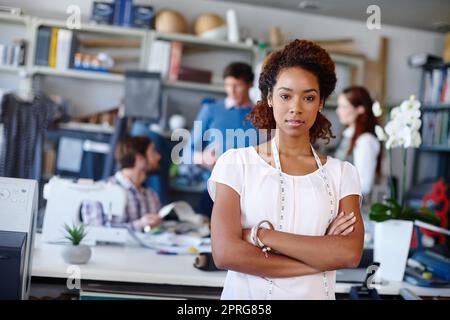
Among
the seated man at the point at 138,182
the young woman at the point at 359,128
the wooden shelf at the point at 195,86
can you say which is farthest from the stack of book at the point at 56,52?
the young woman at the point at 359,128

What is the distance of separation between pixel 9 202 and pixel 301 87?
2.22 feet

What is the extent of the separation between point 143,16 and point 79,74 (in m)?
0.53

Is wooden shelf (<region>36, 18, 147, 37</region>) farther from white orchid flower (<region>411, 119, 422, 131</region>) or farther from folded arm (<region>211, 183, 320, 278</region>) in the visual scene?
folded arm (<region>211, 183, 320, 278</region>)

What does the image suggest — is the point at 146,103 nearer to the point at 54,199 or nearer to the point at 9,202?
the point at 54,199

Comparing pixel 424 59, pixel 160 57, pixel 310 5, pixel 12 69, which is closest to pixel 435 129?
pixel 424 59

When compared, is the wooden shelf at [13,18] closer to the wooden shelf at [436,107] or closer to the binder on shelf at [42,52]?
the binder on shelf at [42,52]

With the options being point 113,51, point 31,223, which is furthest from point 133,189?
point 113,51

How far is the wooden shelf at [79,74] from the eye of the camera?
10.9 feet

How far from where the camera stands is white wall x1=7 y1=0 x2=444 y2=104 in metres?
3.65

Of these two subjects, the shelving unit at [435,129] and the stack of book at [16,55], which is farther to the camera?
the shelving unit at [435,129]

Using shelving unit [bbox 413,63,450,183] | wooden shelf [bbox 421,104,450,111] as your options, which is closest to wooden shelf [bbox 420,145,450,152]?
shelving unit [bbox 413,63,450,183]

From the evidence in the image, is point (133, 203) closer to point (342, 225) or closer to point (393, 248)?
point (393, 248)

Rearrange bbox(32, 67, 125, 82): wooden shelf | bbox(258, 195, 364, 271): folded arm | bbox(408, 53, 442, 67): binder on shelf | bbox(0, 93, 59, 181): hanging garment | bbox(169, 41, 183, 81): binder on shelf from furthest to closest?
bbox(408, 53, 442, 67): binder on shelf
bbox(169, 41, 183, 81): binder on shelf
bbox(32, 67, 125, 82): wooden shelf
bbox(0, 93, 59, 181): hanging garment
bbox(258, 195, 364, 271): folded arm
